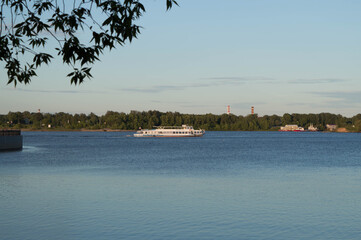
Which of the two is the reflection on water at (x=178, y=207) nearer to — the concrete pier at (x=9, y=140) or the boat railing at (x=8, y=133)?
the concrete pier at (x=9, y=140)

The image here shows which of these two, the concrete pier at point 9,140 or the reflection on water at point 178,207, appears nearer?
the reflection on water at point 178,207

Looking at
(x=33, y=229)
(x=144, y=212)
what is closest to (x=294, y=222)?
(x=144, y=212)

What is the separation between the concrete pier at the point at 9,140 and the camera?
91688 mm

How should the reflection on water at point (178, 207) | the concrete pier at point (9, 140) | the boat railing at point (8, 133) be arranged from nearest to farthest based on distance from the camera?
the reflection on water at point (178, 207) → the concrete pier at point (9, 140) → the boat railing at point (8, 133)

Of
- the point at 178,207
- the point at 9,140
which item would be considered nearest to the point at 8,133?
the point at 9,140

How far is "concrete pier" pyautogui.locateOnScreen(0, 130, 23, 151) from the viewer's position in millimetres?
91688

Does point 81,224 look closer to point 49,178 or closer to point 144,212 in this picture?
point 144,212

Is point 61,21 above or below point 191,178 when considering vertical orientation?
above

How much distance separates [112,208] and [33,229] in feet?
20.6

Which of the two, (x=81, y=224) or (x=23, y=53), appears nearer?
(x=23, y=53)

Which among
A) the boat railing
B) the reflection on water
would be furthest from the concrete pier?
the reflection on water

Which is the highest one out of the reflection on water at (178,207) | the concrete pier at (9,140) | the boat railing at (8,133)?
the boat railing at (8,133)

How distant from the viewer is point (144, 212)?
89.1 ft

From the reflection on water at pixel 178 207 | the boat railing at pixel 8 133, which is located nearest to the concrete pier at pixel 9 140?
the boat railing at pixel 8 133
